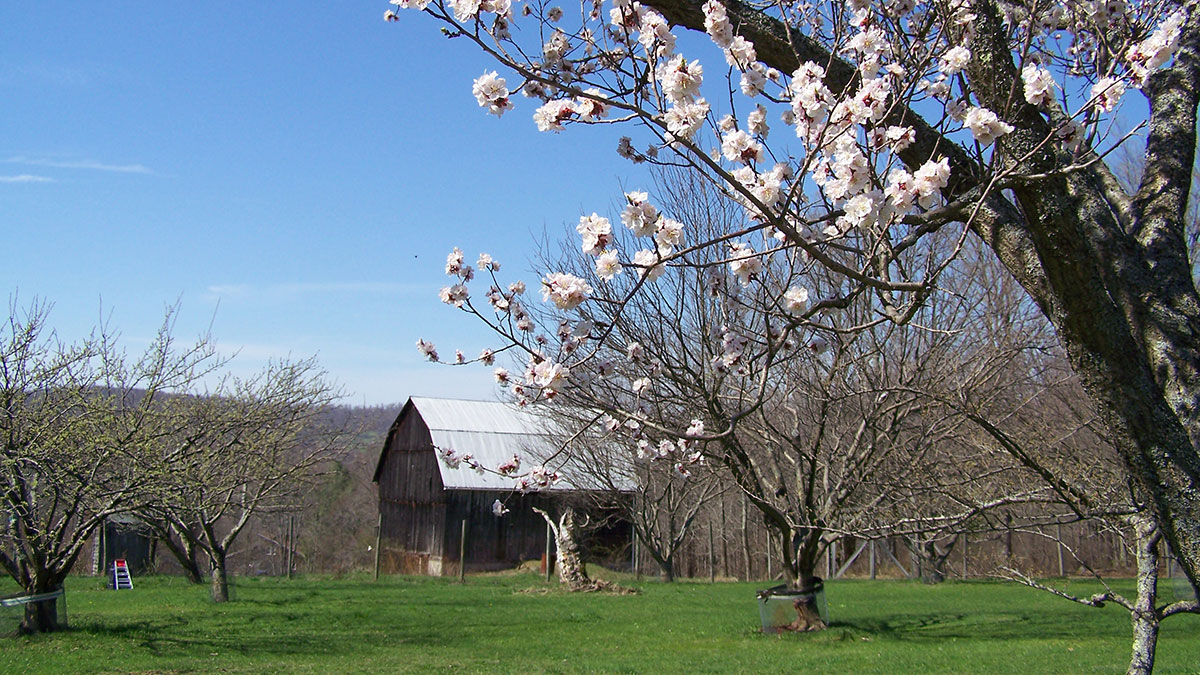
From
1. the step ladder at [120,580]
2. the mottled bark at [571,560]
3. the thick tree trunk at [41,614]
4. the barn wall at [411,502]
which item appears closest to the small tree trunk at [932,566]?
the mottled bark at [571,560]

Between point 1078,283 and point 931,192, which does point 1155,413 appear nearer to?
point 1078,283

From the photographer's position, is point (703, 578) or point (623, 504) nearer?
point (623, 504)

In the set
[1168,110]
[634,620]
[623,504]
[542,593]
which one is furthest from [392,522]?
[1168,110]

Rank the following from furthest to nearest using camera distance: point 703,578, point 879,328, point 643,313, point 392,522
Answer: point 392,522
point 703,578
point 879,328
point 643,313

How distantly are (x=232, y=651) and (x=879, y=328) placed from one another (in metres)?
9.15

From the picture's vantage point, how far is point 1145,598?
4762 millimetres

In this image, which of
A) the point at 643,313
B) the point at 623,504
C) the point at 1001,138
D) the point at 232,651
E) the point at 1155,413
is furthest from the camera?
the point at 623,504

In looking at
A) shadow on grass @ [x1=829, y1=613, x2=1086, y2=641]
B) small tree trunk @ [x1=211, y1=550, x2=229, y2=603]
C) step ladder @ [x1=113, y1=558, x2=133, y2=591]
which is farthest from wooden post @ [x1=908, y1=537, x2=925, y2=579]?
step ladder @ [x1=113, y1=558, x2=133, y2=591]

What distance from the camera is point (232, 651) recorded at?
30.9ft

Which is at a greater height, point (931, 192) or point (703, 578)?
point (931, 192)

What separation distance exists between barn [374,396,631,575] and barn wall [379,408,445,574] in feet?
0.10

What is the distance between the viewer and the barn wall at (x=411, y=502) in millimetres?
27281

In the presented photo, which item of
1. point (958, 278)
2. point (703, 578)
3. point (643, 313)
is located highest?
point (958, 278)

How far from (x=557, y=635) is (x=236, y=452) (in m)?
5.43
